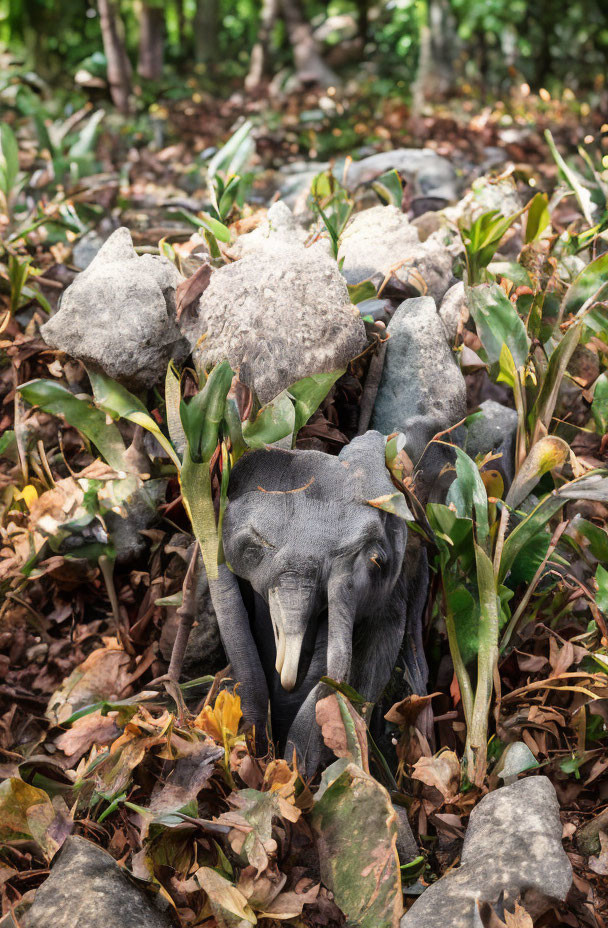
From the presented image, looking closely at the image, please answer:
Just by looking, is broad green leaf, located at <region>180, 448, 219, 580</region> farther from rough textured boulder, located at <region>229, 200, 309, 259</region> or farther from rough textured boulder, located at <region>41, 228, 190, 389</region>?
rough textured boulder, located at <region>229, 200, 309, 259</region>

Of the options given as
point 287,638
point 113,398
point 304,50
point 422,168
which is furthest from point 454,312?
point 304,50

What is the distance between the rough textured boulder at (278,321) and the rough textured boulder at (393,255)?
1.03ft

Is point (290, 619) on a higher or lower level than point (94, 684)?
higher

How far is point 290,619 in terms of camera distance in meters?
1.21

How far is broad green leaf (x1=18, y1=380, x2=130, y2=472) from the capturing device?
150 cm

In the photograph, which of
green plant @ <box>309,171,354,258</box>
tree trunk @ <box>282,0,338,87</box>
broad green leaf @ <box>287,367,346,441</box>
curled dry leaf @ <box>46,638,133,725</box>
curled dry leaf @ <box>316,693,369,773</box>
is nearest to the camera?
curled dry leaf @ <box>316,693,369,773</box>

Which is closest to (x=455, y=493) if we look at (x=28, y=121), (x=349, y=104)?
(x=28, y=121)

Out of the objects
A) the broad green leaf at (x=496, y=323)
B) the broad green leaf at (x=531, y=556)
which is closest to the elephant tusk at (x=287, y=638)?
the broad green leaf at (x=531, y=556)

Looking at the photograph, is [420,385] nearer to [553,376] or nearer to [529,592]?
[553,376]

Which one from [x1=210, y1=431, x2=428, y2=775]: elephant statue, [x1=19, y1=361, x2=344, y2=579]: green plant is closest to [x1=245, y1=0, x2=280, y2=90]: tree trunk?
[x1=19, y1=361, x2=344, y2=579]: green plant

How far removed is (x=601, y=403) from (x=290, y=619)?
87 centimetres

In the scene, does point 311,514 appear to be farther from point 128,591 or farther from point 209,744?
point 128,591

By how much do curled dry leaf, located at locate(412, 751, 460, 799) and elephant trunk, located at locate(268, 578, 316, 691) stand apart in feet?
0.78

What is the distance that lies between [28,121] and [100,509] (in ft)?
14.5
